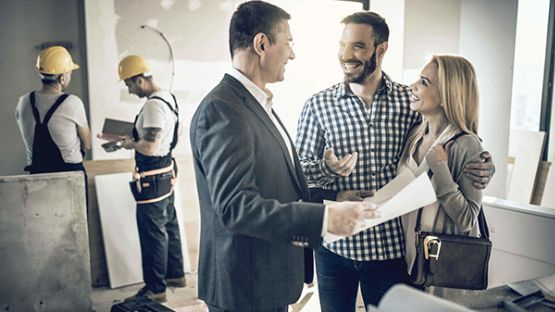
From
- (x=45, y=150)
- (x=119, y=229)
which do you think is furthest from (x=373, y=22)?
(x=119, y=229)

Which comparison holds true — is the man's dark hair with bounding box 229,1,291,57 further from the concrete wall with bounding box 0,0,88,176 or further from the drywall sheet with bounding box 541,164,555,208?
the drywall sheet with bounding box 541,164,555,208

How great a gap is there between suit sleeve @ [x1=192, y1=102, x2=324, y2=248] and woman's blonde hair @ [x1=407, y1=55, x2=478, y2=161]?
833mm

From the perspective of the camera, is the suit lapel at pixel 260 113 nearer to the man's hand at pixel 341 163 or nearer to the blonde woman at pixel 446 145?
the man's hand at pixel 341 163

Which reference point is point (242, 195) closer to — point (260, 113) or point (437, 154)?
point (260, 113)

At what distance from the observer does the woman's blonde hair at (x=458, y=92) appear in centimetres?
193

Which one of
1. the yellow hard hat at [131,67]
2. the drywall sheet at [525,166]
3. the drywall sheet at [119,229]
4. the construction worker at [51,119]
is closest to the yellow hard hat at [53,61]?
the construction worker at [51,119]

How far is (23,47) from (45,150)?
89 centimetres

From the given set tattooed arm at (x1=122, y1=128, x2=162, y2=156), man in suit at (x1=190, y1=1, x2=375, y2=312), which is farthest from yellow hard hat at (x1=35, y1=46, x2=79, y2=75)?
man in suit at (x1=190, y1=1, x2=375, y2=312)

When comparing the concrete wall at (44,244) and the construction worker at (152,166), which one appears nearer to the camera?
the concrete wall at (44,244)

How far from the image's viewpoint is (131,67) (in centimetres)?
386

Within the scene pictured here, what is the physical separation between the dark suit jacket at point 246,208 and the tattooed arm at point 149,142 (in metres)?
2.15

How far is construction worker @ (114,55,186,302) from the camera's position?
12.0 ft

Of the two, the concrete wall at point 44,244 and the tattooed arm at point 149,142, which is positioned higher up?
the tattooed arm at point 149,142

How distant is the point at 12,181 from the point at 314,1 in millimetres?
3046
